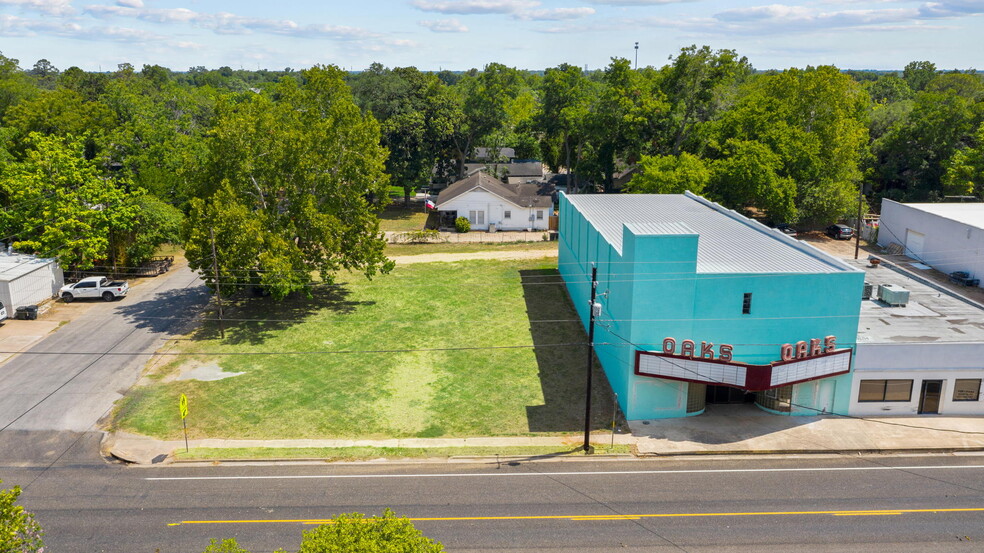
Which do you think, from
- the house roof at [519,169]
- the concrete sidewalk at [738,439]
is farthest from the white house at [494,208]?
the concrete sidewalk at [738,439]

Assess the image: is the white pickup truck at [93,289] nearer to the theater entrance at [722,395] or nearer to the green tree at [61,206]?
the green tree at [61,206]

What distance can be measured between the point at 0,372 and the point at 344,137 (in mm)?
25229

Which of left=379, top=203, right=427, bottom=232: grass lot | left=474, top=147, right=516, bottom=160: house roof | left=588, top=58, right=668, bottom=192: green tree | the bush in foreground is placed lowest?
left=379, top=203, right=427, bottom=232: grass lot

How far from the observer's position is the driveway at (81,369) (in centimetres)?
3331

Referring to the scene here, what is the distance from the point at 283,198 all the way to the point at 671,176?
35900 millimetres

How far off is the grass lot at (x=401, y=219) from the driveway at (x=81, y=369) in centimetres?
2699

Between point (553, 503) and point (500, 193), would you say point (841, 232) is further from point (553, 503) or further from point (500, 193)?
point (553, 503)

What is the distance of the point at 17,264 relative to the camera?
167 ft

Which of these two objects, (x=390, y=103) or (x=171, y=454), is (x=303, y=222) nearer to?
(x=171, y=454)

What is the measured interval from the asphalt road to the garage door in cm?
3805

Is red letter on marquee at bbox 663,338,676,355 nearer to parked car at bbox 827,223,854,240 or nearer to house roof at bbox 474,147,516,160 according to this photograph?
parked car at bbox 827,223,854,240

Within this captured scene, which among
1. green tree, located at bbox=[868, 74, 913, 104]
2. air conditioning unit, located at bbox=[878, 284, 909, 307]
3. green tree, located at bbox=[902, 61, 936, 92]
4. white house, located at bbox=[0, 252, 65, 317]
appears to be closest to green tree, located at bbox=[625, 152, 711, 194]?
air conditioning unit, located at bbox=[878, 284, 909, 307]

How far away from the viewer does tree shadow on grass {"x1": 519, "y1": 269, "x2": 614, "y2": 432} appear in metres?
35.2


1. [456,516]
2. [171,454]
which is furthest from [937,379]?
[171,454]
